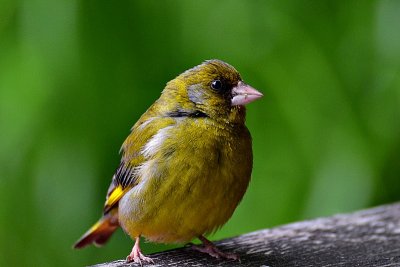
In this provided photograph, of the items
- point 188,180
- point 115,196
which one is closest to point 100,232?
point 115,196

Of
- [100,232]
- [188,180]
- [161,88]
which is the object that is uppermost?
[161,88]

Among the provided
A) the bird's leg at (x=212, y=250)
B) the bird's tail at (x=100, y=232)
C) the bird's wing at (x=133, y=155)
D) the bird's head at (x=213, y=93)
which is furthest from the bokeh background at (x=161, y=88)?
the bird's leg at (x=212, y=250)

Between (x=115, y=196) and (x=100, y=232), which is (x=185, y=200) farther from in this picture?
(x=100, y=232)

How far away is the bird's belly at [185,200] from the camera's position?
4.28 m

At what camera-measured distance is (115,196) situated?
4.62 m

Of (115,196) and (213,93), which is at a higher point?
(213,93)

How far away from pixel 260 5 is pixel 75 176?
1.13m

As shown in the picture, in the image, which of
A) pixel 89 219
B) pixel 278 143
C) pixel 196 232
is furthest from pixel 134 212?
pixel 278 143

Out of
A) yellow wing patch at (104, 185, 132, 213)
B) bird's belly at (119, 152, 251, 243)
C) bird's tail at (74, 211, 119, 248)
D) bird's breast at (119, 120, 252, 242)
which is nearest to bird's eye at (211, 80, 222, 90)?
bird's breast at (119, 120, 252, 242)

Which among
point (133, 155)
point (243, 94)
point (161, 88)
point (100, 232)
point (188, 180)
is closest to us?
point (188, 180)

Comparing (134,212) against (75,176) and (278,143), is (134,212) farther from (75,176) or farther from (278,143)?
(278,143)

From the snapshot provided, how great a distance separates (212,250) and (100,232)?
0.68 metres

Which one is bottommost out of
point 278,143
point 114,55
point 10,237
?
point 10,237

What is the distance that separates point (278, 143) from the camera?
528cm
